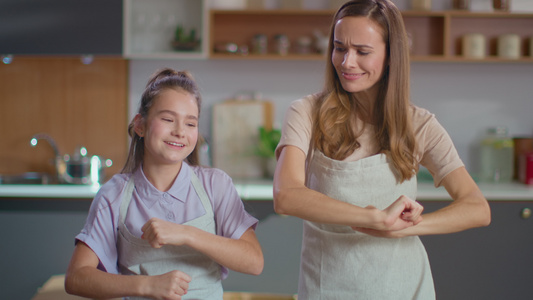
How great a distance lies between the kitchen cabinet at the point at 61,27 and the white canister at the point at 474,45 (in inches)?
71.1

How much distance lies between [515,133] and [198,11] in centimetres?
189

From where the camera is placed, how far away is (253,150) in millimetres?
3176

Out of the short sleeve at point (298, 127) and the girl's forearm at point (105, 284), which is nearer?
the girl's forearm at point (105, 284)

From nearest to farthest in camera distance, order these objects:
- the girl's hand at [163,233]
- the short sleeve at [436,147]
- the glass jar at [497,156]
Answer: the girl's hand at [163,233], the short sleeve at [436,147], the glass jar at [497,156]

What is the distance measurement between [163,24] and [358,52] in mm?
2076

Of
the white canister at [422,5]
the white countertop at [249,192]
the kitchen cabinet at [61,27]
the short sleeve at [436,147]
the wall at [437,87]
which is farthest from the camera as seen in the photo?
the wall at [437,87]

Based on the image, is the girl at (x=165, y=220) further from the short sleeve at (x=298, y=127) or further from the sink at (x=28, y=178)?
the sink at (x=28, y=178)

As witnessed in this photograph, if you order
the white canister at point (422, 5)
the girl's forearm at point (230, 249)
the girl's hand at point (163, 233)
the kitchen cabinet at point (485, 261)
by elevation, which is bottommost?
the kitchen cabinet at point (485, 261)

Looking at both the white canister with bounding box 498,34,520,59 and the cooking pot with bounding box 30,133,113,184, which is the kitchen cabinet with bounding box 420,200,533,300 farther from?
the cooking pot with bounding box 30,133,113,184

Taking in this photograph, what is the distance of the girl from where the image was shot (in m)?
1.16

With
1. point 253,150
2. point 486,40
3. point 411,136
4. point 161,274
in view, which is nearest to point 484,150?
point 486,40

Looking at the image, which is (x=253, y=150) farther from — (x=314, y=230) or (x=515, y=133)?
(x=314, y=230)

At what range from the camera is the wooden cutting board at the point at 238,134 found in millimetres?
3178

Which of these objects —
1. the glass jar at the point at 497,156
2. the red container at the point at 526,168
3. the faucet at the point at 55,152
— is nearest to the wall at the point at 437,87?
the glass jar at the point at 497,156
